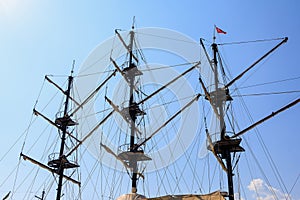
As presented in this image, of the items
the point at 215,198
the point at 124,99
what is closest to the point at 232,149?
the point at 215,198

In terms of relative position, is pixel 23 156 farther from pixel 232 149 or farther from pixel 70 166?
pixel 232 149

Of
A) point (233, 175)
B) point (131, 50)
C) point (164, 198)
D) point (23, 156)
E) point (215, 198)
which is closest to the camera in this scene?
point (215, 198)

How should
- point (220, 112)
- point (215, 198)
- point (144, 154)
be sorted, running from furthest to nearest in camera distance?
Answer: point (144, 154)
point (220, 112)
point (215, 198)

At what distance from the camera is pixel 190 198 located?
21.3m

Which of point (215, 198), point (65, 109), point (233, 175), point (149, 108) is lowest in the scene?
point (215, 198)

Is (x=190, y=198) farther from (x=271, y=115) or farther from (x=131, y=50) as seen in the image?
(x=131, y=50)

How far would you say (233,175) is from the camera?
25016 millimetres

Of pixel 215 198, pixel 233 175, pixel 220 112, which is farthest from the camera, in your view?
pixel 220 112

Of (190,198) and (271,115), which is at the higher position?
(271,115)

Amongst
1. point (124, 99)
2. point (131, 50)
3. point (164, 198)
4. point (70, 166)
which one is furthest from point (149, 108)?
point (164, 198)

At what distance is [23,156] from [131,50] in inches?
683

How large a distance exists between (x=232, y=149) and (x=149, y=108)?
11590 millimetres

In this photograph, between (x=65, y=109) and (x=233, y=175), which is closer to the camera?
(x=233, y=175)

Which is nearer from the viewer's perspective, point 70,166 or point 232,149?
point 232,149
